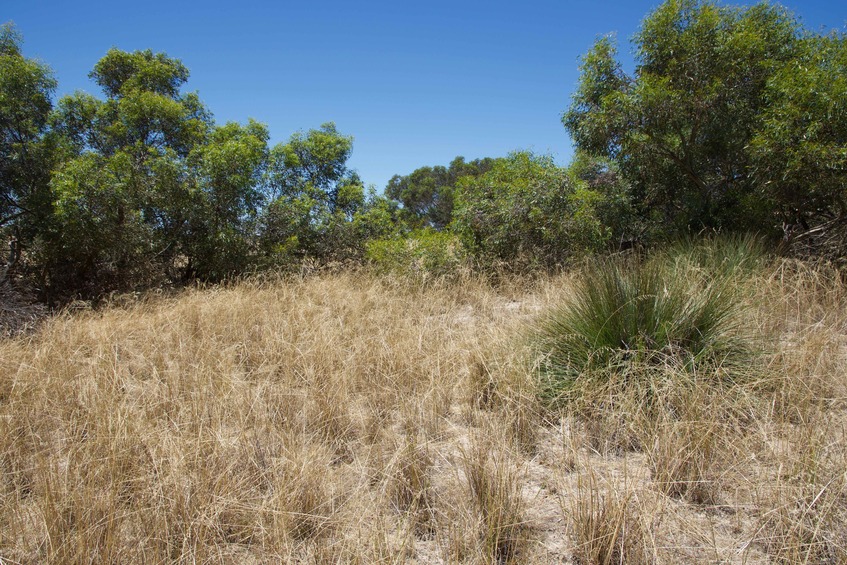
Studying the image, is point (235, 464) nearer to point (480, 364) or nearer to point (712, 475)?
point (480, 364)

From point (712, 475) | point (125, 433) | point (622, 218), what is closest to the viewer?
point (712, 475)

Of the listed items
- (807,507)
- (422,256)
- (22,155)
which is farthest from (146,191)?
(807,507)

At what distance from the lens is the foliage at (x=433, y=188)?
27.2 metres

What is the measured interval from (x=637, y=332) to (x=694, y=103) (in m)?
5.67

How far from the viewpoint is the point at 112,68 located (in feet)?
31.8

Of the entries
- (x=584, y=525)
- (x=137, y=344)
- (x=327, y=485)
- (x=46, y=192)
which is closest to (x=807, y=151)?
(x=584, y=525)

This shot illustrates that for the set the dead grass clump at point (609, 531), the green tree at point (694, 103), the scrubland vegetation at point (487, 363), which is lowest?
the dead grass clump at point (609, 531)

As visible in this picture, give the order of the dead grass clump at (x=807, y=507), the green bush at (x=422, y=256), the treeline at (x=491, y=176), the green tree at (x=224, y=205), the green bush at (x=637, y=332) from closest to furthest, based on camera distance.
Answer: the dead grass clump at (x=807, y=507)
the green bush at (x=637, y=332)
the treeline at (x=491, y=176)
the green bush at (x=422, y=256)
the green tree at (x=224, y=205)

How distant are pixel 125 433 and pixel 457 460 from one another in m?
1.65

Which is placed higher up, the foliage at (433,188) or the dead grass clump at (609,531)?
the foliage at (433,188)

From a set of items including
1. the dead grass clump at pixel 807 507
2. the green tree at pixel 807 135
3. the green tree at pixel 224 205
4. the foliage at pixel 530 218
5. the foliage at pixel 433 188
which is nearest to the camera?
the dead grass clump at pixel 807 507

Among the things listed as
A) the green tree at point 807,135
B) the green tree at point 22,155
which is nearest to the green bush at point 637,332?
the green tree at point 807,135

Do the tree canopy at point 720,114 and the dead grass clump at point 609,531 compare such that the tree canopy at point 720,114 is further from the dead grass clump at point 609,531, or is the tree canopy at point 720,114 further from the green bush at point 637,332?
the dead grass clump at point 609,531

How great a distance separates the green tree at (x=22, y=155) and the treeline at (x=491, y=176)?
3 cm
